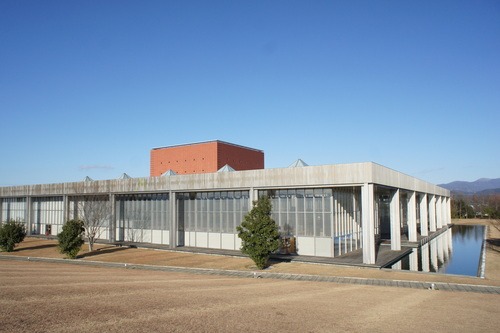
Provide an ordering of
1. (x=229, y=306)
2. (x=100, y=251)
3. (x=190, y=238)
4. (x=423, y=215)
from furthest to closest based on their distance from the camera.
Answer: (x=423, y=215) → (x=190, y=238) → (x=100, y=251) → (x=229, y=306)

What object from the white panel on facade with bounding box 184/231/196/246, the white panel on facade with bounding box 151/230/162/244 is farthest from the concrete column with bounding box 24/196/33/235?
the white panel on facade with bounding box 184/231/196/246

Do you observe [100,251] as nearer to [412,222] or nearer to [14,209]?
[14,209]

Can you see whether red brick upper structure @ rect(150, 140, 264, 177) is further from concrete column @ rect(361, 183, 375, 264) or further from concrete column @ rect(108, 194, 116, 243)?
concrete column @ rect(361, 183, 375, 264)

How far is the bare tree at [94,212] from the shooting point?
1453 inches

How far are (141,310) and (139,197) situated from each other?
27681 millimetres

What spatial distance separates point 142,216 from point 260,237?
18445 millimetres

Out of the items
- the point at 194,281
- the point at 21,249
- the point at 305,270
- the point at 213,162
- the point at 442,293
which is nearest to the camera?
the point at 442,293

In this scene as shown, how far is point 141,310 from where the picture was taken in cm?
1155

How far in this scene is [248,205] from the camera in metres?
30.0

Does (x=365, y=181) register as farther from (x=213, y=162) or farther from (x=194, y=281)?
(x=213, y=162)

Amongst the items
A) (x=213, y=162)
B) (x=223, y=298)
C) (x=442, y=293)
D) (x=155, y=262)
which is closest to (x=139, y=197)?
(x=213, y=162)

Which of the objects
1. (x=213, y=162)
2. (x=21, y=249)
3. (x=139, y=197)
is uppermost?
(x=213, y=162)

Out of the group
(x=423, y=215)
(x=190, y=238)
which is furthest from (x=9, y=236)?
(x=423, y=215)

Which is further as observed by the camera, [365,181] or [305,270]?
[365,181]
